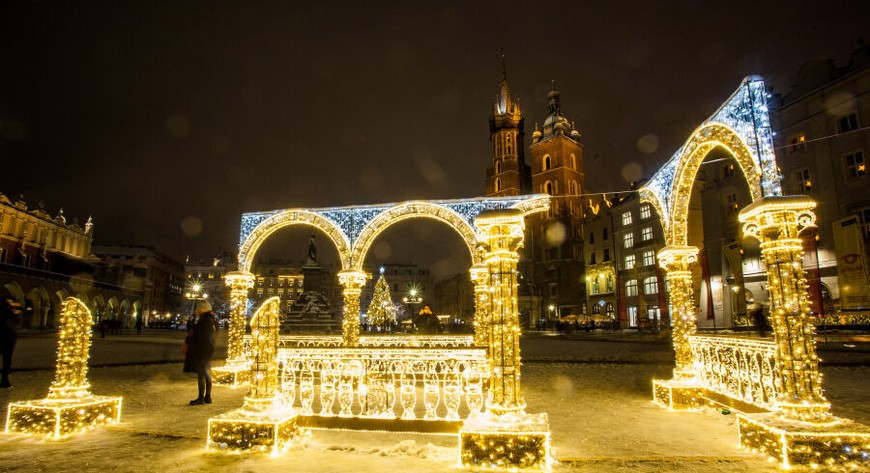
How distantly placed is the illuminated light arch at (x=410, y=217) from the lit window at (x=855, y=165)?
2083 cm

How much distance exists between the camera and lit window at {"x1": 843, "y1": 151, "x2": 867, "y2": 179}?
21.1 m

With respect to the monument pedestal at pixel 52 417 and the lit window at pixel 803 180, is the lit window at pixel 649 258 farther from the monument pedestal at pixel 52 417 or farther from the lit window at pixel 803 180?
the monument pedestal at pixel 52 417

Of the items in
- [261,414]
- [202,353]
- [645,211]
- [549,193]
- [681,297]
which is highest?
[549,193]

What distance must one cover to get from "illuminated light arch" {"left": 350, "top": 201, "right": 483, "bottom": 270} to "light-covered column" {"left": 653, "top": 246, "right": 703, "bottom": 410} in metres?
4.89

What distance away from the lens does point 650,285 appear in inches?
1548

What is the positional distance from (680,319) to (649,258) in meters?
32.6

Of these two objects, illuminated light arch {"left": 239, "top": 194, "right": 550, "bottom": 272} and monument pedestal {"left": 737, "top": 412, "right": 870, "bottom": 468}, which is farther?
illuminated light arch {"left": 239, "top": 194, "right": 550, "bottom": 272}

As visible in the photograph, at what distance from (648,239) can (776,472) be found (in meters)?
37.2

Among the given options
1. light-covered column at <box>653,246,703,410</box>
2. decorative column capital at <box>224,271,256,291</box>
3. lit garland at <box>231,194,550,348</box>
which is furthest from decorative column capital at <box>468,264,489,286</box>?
decorative column capital at <box>224,271,256,291</box>

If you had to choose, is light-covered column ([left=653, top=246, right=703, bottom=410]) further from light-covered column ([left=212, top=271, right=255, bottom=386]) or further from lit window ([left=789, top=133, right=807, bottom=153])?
lit window ([left=789, top=133, right=807, bottom=153])

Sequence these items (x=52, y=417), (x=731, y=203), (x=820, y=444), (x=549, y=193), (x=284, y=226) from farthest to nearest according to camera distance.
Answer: (x=549, y=193) < (x=731, y=203) < (x=284, y=226) < (x=52, y=417) < (x=820, y=444)

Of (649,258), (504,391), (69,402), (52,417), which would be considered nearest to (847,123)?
(649,258)

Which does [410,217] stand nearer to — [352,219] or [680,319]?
[352,219]

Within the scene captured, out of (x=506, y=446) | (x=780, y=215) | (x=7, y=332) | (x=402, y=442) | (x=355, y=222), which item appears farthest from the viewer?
(x=355, y=222)
